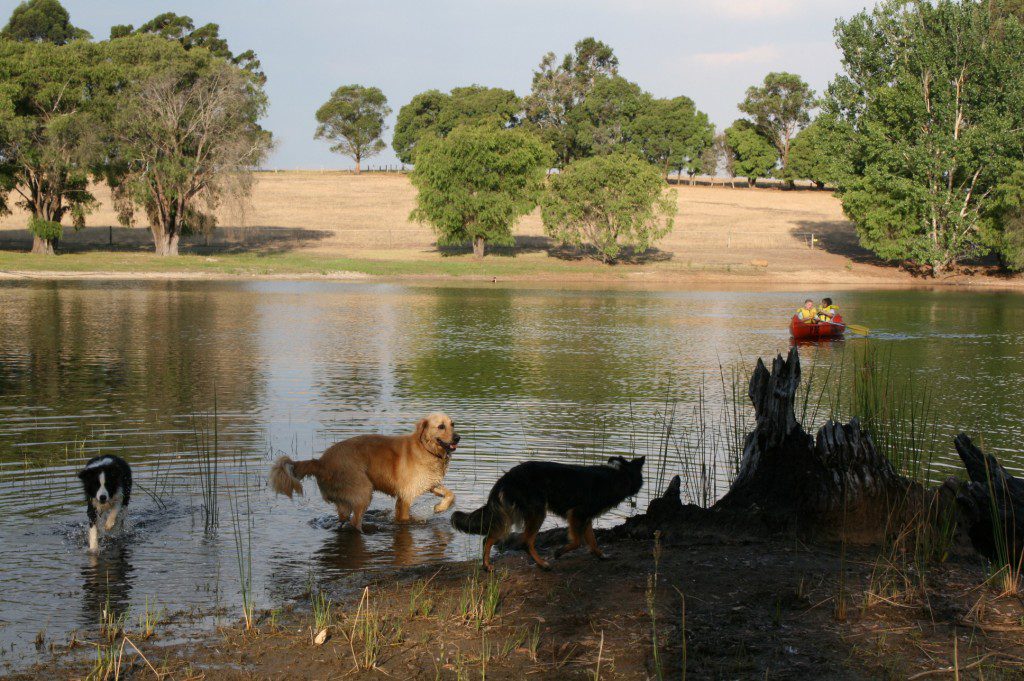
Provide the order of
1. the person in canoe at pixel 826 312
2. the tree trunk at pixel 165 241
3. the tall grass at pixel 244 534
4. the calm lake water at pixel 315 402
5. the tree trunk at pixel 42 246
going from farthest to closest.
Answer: the tree trunk at pixel 165 241, the tree trunk at pixel 42 246, the person in canoe at pixel 826 312, the calm lake water at pixel 315 402, the tall grass at pixel 244 534

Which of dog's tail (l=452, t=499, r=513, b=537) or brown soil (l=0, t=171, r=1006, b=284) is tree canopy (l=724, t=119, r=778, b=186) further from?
dog's tail (l=452, t=499, r=513, b=537)

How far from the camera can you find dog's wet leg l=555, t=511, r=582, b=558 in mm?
7172

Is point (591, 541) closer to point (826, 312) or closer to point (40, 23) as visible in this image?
point (826, 312)

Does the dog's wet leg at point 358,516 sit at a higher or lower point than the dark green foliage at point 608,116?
lower

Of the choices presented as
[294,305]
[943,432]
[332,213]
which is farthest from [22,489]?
[332,213]

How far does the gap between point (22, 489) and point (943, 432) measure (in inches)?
501

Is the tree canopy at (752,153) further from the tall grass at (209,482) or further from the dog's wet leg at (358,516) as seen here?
the dog's wet leg at (358,516)

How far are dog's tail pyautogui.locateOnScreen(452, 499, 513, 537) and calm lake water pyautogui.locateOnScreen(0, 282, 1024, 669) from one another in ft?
3.35

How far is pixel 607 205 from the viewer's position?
7019 cm

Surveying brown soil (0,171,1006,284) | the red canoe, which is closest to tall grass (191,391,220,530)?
the red canoe

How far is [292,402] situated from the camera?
58.5 feet

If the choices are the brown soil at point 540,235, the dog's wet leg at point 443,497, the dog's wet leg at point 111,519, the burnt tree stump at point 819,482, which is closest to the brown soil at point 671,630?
the burnt tree stump at point 819,482

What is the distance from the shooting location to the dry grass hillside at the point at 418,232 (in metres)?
72.2

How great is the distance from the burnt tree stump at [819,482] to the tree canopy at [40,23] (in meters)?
114
